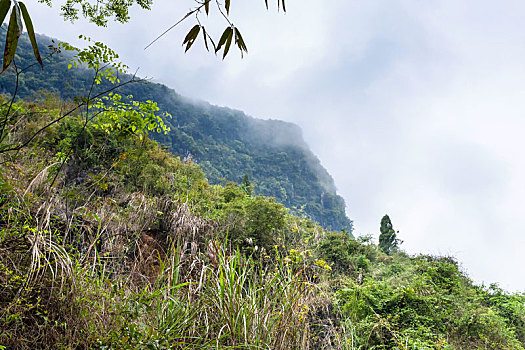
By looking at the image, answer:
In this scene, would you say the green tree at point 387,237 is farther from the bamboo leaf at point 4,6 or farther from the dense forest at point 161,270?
the bamboo leaf at point 4,6

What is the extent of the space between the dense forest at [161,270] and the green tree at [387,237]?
30.9 feet

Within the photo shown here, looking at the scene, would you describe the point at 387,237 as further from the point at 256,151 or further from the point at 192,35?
the point at 256,151

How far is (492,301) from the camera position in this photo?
7.88 m

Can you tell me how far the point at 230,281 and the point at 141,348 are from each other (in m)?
0.59

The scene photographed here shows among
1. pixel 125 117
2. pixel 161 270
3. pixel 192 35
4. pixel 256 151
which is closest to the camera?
pixel 192 35

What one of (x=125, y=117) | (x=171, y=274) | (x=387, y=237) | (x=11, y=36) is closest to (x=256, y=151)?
(x=387, y=237)

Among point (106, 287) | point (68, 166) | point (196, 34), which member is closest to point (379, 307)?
point (106, 287)

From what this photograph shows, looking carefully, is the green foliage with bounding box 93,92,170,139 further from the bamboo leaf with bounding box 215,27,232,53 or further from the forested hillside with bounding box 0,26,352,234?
the forested hillside with bounding box 0,26,352,234

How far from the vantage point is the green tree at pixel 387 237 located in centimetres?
1784

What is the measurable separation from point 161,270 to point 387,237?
19255 mm

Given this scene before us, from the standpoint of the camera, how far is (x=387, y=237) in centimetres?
1875

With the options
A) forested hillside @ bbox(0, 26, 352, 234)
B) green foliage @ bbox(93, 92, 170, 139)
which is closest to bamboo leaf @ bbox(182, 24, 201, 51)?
green foliage @ bbox(93, 92, 170, 139)

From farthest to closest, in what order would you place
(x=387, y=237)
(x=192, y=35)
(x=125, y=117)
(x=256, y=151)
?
(x=256, y=151)
(x=387, y=237)
(x=125, y=117)
(x=192, y=35)

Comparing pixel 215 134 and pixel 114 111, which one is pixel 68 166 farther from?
pixel 215 134
